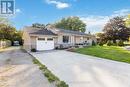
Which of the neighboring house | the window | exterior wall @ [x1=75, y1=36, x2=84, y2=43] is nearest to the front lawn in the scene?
the neighboring house

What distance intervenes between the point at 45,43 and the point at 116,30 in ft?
79.1

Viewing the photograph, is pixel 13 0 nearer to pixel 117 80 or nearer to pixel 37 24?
pixel 117 80

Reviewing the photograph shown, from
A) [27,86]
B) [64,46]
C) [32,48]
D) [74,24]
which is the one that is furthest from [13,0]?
[74,24]

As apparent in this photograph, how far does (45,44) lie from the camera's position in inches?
1102

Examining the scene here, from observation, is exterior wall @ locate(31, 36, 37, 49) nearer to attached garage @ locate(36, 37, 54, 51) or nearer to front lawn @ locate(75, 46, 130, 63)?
attached garage @ locate(36, 37, 54, 51)

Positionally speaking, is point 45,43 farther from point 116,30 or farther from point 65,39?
point 116,30

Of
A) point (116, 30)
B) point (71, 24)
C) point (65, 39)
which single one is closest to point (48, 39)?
point (65, 39)

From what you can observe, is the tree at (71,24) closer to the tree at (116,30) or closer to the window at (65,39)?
the tree at (116,30)

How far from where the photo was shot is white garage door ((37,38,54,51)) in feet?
89.6

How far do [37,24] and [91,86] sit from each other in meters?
68.3

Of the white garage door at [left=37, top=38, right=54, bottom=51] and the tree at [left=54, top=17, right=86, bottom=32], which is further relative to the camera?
the tree at [left=54, top=17, right=86, bottom=32]

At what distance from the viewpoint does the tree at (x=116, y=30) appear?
44.9 metres

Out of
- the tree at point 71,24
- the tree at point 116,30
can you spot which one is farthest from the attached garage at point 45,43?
the tree at point 71,24

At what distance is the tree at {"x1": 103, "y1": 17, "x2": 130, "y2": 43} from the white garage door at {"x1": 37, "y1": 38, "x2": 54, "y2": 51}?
21439mm
